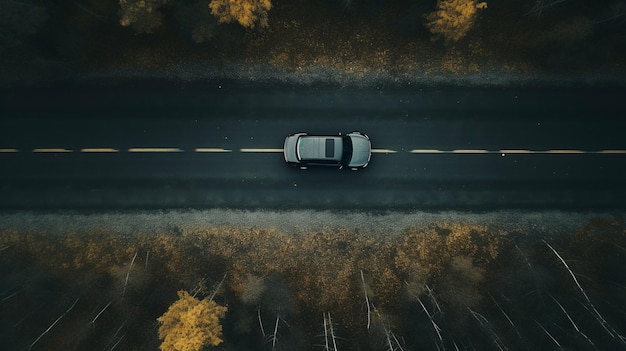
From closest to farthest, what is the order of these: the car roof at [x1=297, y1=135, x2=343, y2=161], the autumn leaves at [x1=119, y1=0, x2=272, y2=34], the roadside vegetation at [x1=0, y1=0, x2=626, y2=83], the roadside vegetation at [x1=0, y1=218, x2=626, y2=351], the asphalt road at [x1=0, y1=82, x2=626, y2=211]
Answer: the autumn leaves at [x1=119, y1=0, x2=272, y2=34] → the roadside vegetation at [x1=0, y1=218, x2=626, y2=351] → the car roof at [x1=297, y1=135, x2=343, y2=161] → the roadside vegetation at [x1=0, y1=0, x2=626, y2=83] → the asphalt road at [x1=0, y1=82, x2=626, y2=211]

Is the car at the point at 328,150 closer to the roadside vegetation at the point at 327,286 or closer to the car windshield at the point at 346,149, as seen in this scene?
the car windshield at the point at 346,149

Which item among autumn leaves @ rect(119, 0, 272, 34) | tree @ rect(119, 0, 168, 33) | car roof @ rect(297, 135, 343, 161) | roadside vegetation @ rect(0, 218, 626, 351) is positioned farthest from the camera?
car roof @ rect(297, 135, 343, 161)

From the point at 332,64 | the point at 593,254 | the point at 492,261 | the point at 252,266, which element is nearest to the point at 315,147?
the point at 332,64

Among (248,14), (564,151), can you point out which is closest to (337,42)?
(248,14)

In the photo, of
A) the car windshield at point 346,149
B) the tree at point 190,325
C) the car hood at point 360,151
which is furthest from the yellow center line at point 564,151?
the tree at point 190,325

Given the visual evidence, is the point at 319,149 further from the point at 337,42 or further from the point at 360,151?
the point at 337,42

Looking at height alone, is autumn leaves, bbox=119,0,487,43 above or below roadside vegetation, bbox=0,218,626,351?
above

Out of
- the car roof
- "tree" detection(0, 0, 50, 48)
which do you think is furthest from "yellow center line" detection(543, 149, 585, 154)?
"tree" detection(0, 0, 50, 48)

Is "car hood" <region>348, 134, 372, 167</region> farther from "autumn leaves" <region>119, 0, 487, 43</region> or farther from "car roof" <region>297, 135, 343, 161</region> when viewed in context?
"autumn leaves" <region>119, 0, 487, 43</region>
